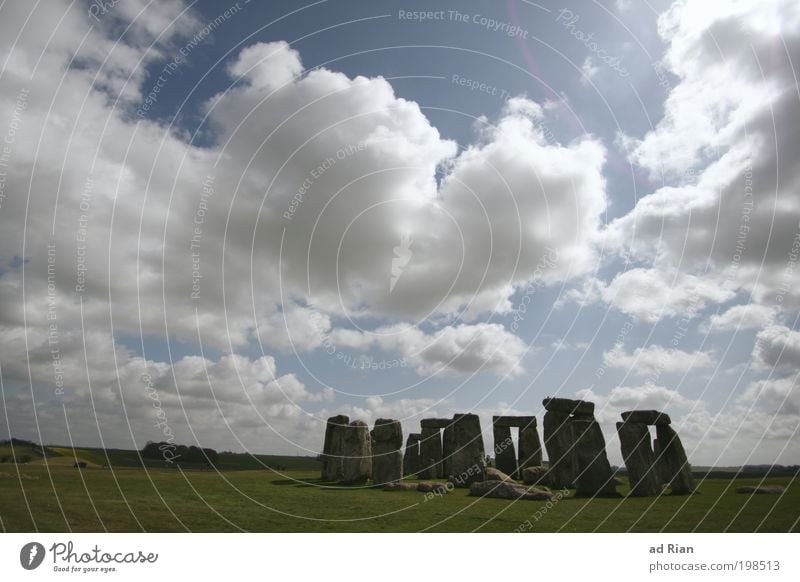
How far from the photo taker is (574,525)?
10.4 meters

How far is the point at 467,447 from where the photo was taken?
20.3m

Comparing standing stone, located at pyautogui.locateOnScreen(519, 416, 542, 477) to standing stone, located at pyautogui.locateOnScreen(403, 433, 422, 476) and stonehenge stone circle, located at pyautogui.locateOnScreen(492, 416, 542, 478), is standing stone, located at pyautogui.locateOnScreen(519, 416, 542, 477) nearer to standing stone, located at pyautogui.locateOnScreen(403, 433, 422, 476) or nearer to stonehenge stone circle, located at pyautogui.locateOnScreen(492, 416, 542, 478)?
stonehenge stone circle, located at pyautogui.locateOnScreen(492, 416, 542, 478)

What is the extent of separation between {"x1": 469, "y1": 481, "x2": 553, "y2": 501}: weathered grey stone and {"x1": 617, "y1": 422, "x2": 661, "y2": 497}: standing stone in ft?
10.8

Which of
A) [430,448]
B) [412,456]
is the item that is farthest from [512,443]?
[412,456]

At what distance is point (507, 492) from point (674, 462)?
6.15 m

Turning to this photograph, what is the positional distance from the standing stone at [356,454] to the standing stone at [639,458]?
859cm

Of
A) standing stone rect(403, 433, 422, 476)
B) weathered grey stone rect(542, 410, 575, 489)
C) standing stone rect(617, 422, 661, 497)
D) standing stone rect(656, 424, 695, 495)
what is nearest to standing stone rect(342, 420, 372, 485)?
standing stone rect(403, 433, 422, 476)

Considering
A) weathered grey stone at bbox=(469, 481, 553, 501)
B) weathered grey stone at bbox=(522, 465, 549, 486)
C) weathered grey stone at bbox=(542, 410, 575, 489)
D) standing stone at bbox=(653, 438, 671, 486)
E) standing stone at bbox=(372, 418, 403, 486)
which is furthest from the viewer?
weathered grey stone at bbox=(522, 465, 549, 486)

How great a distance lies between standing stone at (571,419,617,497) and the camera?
14805mm

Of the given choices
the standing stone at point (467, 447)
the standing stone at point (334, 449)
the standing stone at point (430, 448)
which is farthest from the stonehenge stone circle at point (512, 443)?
the standing stone at point (334, 449)

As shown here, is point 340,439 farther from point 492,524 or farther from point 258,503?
point 492,524

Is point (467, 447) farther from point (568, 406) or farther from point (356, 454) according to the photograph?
point (568, 406)

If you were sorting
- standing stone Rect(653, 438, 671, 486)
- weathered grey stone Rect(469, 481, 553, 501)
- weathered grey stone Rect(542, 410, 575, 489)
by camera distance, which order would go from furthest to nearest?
weathered grey stone Rect(542, 410, 575, 489) < standing stone Rect(653, 438, 671, 486) < weathered grey stone Rect(469, 481, 553, 501)

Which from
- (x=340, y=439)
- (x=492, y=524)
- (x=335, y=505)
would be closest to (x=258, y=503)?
(x=335, y=505)
